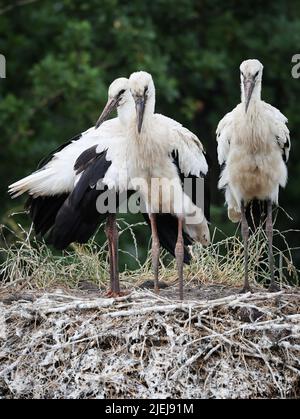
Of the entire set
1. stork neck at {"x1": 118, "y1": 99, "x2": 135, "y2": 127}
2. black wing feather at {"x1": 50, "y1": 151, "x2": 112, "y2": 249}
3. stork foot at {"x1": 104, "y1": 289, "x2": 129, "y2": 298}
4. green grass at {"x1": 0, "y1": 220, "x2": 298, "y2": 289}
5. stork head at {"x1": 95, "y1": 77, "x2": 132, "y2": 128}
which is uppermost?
stork head at {"x1": 95, "y1": 77, "x2": 132, "y2": 128}

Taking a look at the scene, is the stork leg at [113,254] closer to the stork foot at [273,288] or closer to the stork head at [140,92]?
the stork head at [140,92]

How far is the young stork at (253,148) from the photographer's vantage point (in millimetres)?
8109

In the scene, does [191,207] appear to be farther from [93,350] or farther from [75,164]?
[93,350]

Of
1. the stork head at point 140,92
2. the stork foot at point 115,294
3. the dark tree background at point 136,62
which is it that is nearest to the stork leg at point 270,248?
the stork foot at point 115,294

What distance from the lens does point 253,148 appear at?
8.17 metres

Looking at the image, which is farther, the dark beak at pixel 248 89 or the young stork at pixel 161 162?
the dark beak at pixel 248 89

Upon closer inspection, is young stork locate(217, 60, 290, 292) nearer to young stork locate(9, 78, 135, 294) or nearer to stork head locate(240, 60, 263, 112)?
stork head locate(240, 60, 263, 112)

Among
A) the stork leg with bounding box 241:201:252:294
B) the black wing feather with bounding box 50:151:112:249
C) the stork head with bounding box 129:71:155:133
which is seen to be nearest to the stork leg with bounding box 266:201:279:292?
the stork leg with bounding box 241:201:252:294

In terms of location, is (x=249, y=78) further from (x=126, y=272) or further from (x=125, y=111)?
(x=126, y=272)

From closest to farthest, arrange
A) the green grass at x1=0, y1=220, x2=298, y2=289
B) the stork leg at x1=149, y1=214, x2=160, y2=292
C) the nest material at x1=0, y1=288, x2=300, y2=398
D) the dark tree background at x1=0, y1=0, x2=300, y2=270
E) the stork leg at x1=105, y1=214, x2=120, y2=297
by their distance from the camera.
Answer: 1. the nest material at x1=0, y1=288, x2=300, y2=398
2. the stork leg at x1=149, y1=214, x2=160, y2=292
3. the stork leg at x1=105, y1=214, x2=120, y2=297
4. the green grass at x1=0, y1=220, x2=298, y2=289
5. the dark tree background at x1=0, y1=0, x2=300, y2=270

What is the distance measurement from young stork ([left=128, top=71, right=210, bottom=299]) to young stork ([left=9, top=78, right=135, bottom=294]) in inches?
8.2

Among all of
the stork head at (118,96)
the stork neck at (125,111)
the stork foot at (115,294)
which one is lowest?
the stork foot at (115,294)

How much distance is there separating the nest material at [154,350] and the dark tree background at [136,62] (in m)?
5.48

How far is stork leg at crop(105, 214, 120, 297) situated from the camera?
8.23 metres
